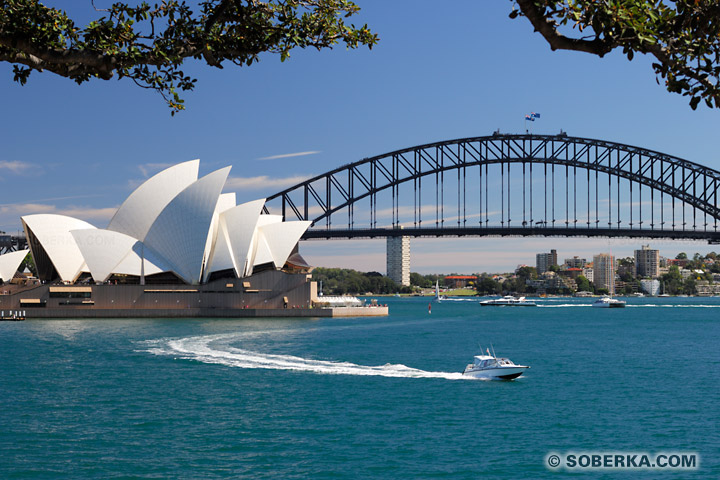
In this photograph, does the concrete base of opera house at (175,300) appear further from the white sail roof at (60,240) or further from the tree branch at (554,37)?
the tree branch at (554,37)

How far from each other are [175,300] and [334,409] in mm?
53052

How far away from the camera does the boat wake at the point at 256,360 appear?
3050 centimetres

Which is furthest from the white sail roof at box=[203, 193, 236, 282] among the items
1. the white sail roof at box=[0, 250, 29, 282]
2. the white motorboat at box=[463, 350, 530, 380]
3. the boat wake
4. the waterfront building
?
the white motorboat at box=[463, 350, 530, 380]

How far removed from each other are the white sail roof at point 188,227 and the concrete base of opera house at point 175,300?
7.31 ft

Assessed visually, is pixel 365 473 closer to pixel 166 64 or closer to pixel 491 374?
pixel 166 64

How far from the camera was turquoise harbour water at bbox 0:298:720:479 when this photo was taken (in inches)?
649

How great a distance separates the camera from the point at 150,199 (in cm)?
7331

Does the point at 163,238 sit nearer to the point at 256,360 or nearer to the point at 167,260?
the point at 167,260

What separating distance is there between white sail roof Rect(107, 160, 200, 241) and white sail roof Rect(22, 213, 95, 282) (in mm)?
4341

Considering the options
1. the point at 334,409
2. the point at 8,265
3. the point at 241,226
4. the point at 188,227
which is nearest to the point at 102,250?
the point at 188,227

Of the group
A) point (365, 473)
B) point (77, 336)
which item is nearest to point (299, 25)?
point (365, 473)

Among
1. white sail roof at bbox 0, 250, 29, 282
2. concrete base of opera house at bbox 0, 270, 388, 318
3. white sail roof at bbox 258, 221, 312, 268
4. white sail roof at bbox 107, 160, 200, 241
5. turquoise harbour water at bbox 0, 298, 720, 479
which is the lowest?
turquoise harbour water at bbox 0, 298, 720, 479

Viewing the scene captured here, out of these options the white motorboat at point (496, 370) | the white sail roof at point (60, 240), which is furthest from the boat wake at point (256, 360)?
the white sail roof at point (60, 240)

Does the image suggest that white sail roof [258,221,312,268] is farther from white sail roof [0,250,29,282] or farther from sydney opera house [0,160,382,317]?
white sail roof [0,250,29,282]
